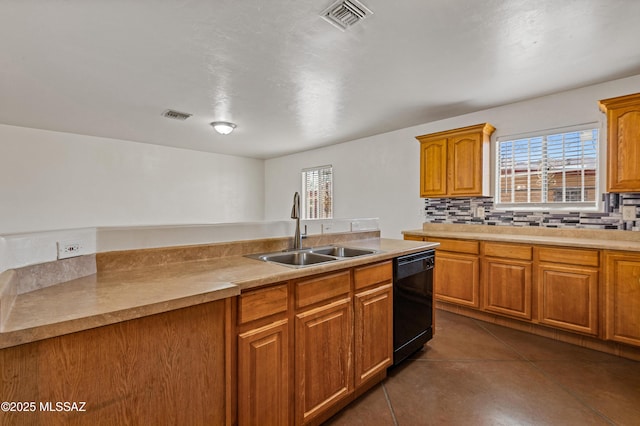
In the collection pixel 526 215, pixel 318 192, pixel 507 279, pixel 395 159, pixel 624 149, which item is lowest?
pixel 507 279

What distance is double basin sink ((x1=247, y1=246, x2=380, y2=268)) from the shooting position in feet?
6.27

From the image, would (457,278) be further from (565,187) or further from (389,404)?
(389,404)

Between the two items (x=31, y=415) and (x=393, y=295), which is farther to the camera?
(x=393, y=295)

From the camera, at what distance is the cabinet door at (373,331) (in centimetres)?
182

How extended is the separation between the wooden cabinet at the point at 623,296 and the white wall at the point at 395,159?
1.37m

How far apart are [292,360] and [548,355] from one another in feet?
7.78

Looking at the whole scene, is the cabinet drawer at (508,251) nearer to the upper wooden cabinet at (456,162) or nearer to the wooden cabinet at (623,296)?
the wooden cabinet at (623,296)

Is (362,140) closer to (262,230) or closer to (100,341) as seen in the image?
(262,230)

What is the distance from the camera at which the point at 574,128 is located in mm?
3086

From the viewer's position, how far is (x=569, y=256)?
2.62 m

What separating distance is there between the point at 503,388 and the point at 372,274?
1236 millimetres

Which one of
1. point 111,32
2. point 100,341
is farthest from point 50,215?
point 100,341

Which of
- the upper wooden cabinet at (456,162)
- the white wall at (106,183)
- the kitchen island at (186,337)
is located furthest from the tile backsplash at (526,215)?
the white wall at (106,183)

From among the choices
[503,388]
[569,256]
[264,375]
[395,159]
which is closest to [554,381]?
[503,388]
